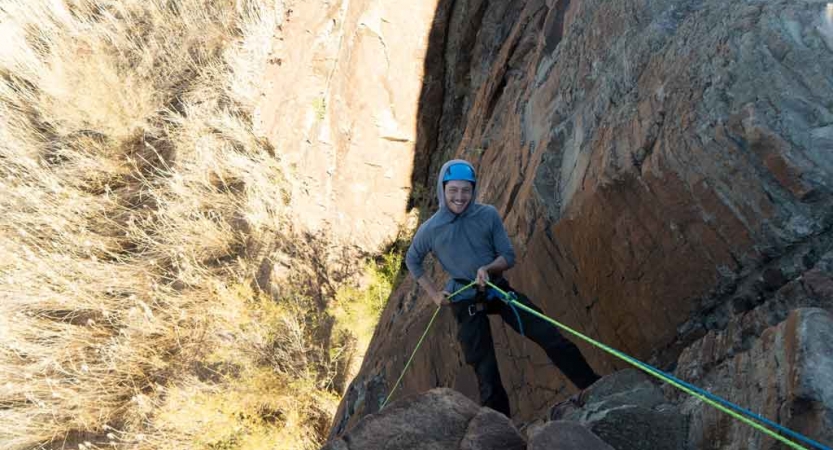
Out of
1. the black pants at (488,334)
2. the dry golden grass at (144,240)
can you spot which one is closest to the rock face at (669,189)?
the black pants at (488,334)

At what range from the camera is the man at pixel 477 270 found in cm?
288

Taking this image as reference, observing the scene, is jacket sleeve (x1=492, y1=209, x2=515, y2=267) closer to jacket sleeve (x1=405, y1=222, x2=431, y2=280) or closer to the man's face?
the man's face

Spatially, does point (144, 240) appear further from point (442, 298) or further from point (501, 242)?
point (501, 242)

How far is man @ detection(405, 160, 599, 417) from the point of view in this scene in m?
2.88

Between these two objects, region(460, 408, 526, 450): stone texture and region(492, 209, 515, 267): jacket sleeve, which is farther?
region(492, 209, 515, 267): jacket sleeve

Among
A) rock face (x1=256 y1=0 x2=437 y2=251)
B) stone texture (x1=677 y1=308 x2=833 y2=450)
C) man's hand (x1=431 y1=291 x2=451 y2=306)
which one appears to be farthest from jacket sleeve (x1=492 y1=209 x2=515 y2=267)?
rock face (x1=256 y1=0 x2=437 y2=251)

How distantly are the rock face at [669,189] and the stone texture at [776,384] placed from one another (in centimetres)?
1

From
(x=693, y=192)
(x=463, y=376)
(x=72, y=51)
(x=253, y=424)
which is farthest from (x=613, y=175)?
(x=72, y=51)

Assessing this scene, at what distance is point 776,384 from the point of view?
1.53 m

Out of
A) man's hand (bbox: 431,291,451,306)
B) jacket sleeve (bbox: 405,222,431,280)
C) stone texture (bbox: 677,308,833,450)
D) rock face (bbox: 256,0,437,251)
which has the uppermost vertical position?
rock face (bbox: 256,0,437,251)

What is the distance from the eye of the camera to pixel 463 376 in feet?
11.3

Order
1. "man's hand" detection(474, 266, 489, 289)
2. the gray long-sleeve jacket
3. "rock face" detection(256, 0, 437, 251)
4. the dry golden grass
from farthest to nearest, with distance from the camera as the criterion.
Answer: "rock face" detection(256, 0, 437, 251) < the dry golden grass < the gray long-sleeve jacket < "man's hand" detection(474, 266, 489, 289)

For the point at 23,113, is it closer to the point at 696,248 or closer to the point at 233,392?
the point at 233,392

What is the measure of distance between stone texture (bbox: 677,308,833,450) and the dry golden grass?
170 inches
